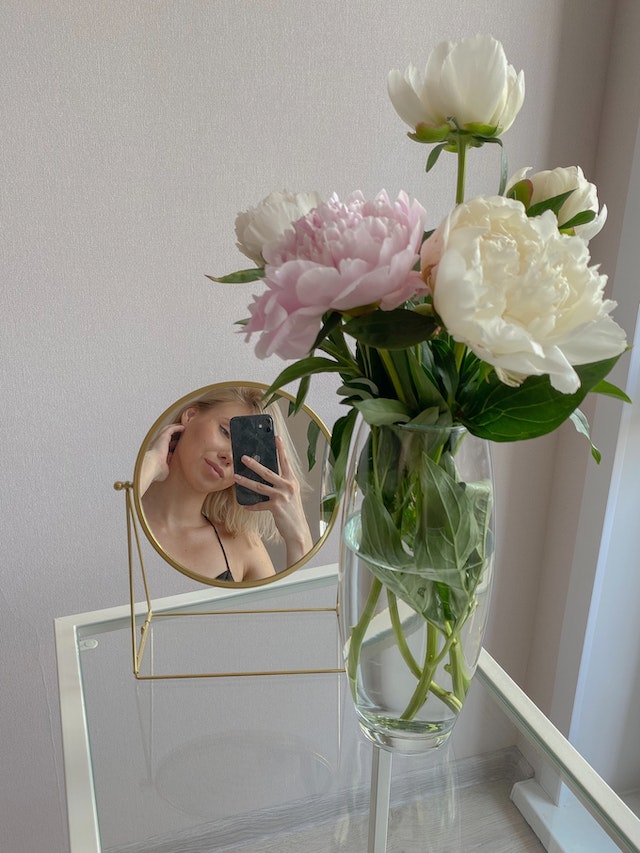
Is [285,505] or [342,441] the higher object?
[342,441]

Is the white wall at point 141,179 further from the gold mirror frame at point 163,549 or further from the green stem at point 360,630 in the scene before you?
the green stem at point 360,630

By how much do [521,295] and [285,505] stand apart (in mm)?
445

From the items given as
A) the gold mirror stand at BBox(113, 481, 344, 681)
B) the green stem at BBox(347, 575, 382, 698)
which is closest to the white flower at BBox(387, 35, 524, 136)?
the green stem at BBox(347, 575, 382, 698)

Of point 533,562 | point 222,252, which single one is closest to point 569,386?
point 222,252

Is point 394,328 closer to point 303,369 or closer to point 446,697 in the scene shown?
point 303,369

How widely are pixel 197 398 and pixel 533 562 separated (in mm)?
742

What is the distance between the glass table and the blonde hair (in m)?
0.14

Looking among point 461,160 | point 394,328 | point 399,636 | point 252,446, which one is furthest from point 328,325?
point 252,446

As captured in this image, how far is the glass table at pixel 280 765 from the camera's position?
596 millimetres

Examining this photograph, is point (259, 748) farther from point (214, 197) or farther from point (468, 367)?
point (214, 197)

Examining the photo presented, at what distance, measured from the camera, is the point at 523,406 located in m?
Answer: 0.47

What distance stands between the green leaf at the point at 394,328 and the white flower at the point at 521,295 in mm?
29

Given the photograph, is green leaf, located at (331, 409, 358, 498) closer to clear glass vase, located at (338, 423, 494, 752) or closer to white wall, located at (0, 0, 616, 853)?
clear glass vase, located at (338, 423, 494, 752)

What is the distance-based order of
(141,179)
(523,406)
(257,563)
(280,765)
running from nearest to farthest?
(523,406), (280,765), (257,563), (141,179)
